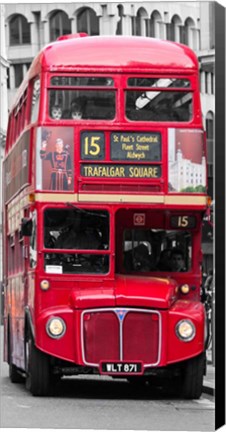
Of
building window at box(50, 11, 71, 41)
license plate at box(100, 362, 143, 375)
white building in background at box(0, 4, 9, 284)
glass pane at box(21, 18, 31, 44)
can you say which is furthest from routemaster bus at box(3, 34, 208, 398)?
white building in background at box(0, 4, 9, 284)

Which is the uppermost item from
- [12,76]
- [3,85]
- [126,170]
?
[12,76]

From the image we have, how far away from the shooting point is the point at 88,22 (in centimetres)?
2389

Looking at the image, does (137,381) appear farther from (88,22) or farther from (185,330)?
(88,22)

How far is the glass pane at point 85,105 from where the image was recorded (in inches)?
930

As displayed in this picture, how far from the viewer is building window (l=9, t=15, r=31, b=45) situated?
23.6 m

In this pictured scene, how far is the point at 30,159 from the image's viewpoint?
79.7 ft

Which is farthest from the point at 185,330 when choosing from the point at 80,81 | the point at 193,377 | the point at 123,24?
the point at 123,24

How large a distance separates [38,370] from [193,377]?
1.67m

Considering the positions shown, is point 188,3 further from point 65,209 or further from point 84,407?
point 84,407

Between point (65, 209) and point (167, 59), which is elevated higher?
point (167, 59)

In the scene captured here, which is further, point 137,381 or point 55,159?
point 137,381

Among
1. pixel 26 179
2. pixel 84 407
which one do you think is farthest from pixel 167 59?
pixel 84 407

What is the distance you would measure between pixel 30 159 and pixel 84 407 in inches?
108

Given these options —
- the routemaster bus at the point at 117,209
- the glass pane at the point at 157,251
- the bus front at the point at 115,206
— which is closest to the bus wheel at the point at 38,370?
the routemaster bus at the point at 117,209
